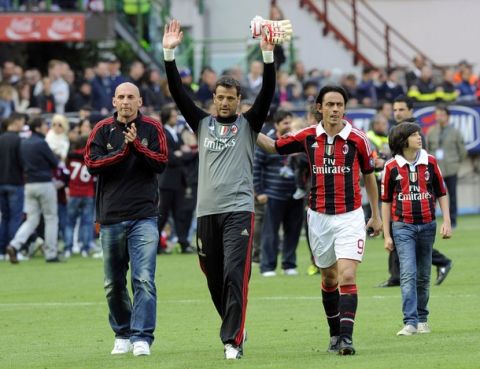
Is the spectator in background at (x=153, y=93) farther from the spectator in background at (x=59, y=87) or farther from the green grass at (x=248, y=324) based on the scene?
the green grass at (x=248, y=324)

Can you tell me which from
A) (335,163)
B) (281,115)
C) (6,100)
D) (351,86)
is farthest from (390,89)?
(335,163)

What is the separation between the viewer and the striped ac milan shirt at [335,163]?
Result: 36.8 feet

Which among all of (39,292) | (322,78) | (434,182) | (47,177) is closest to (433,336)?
(434,182)

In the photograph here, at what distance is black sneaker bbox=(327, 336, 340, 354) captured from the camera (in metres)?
11.2

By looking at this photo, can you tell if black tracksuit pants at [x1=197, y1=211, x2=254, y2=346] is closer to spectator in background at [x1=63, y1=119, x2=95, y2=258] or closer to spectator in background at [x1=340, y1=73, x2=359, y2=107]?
spectator in background at [x1=63, y1=119, x2=95, y2=258]

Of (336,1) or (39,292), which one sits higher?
(336,1)

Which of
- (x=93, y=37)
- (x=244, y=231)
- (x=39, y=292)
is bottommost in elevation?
(x=39, y=292)

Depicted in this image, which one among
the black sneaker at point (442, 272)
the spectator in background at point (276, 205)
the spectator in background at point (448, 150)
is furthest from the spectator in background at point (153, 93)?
the black sneaker at point (442, 272)

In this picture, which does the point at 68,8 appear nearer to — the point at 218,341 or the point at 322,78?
the point at 322,78

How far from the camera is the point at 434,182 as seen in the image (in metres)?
12.9

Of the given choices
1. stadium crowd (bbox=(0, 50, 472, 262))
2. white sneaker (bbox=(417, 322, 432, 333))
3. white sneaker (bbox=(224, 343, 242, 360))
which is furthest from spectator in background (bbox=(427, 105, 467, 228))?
white sneaker (bbox=(224, 343, 242, 360))

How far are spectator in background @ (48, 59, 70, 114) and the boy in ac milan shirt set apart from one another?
52.4ft

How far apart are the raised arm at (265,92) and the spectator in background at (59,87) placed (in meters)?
17.2

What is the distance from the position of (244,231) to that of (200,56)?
83.3ft
